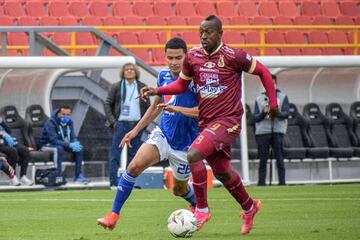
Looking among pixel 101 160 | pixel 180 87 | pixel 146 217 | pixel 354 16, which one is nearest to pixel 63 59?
pixel 101 160

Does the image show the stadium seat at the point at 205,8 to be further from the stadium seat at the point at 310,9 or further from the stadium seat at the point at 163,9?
the stadium seat at the point at 310,9

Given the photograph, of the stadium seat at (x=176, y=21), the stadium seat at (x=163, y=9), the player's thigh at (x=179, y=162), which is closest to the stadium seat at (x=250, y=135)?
the stadium seat at (x=176, y=21)

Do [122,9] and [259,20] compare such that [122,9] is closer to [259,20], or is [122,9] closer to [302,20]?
[259,20]

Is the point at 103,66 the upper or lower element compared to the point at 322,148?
upper

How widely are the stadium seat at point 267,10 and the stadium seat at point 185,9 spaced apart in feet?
7.12

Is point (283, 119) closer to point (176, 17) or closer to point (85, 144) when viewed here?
point (85, 144)

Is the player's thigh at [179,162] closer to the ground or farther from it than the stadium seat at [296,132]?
farther from it

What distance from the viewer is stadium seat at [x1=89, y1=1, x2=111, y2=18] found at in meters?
29.8

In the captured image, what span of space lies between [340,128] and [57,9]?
9971mm

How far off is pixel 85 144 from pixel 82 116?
67 centimetres

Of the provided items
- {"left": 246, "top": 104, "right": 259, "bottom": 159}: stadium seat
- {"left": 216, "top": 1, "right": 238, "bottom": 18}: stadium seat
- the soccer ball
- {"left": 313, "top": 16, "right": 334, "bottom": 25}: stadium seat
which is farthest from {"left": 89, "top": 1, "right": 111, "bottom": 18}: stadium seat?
the soccer ball

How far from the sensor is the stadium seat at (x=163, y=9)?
1196 inches

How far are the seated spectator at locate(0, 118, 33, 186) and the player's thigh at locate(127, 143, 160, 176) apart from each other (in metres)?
9.10

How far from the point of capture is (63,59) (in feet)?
66.6
